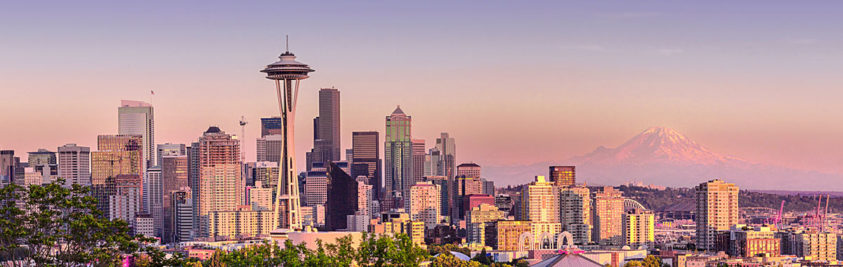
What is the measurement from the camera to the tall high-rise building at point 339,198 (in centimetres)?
18101

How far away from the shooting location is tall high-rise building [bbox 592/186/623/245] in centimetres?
14550

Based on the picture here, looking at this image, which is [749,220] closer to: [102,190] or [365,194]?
[365,194]

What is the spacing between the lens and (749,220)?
164000mm

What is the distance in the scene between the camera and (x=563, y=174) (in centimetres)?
17200

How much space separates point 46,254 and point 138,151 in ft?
517

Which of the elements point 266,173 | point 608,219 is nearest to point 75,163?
point 266,173

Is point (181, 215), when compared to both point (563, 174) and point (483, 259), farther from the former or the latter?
point (483, 259)

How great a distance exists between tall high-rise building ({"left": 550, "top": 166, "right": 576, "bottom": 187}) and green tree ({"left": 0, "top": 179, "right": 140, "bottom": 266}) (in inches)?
5536

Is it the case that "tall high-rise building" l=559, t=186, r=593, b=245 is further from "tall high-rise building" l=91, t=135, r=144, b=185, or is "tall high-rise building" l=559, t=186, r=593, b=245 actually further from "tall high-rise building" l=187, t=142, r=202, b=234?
"tall high-rise building" l=91, t=135, r=144, b=185

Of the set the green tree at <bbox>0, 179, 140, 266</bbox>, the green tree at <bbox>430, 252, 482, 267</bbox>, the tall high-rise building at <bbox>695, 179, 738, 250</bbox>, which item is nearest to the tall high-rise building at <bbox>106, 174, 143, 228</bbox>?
the tall high-rise building at <bbox>695, 179, 738, 250</bbox>

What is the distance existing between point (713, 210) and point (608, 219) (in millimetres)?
14558

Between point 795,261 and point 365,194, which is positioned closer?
point 795,261

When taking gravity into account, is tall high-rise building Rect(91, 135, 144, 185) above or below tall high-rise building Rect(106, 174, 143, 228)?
above

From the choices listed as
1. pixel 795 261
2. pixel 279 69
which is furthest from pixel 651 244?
pixel 279 69
